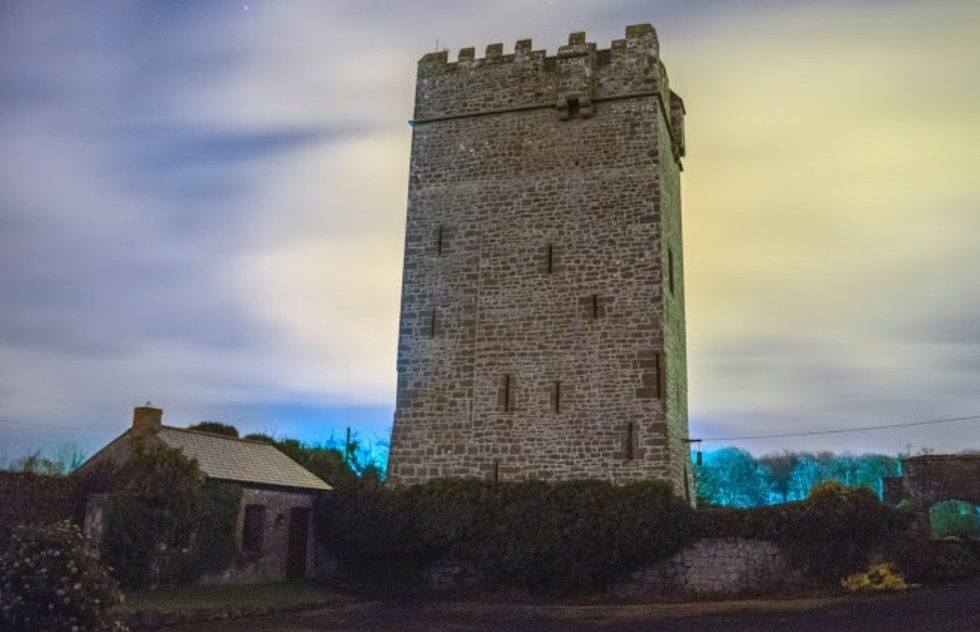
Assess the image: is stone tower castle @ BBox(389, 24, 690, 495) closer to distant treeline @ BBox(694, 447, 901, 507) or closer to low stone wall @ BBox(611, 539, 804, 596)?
low stone wall @ BBox(611, 539, 804, 596)

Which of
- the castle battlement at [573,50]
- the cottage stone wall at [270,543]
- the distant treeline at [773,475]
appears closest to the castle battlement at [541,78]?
the castle battlement at [573,50]

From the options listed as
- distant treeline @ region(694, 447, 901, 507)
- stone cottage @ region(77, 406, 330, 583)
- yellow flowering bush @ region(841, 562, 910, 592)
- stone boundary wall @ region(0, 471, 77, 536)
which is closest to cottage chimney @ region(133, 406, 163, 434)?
stone cottage @ region(77, 406, 330, 583)

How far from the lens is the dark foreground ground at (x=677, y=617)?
42.4 feet

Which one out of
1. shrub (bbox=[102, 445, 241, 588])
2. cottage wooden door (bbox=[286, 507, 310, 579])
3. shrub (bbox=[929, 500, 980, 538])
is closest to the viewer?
shrub (bbox=[102, 445, 241, 588])

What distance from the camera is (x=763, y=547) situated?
1709 centimetres

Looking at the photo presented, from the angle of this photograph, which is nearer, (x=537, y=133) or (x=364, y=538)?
(x=364, y=538)

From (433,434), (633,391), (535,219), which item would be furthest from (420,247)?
(633,391)

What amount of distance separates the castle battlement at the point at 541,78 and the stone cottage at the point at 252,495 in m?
10.1

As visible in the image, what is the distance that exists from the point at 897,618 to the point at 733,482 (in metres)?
59.4

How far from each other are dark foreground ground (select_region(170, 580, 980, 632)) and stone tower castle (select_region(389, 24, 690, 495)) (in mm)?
3231

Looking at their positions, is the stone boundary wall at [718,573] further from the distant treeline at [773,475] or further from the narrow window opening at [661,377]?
the distant treeline at [773,475]

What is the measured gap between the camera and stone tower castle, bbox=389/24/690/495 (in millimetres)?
18969

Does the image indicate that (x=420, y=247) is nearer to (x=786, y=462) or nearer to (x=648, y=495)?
(x=648, y=495)

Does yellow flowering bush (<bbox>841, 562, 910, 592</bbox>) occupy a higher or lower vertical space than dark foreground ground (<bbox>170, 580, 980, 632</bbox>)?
higher
